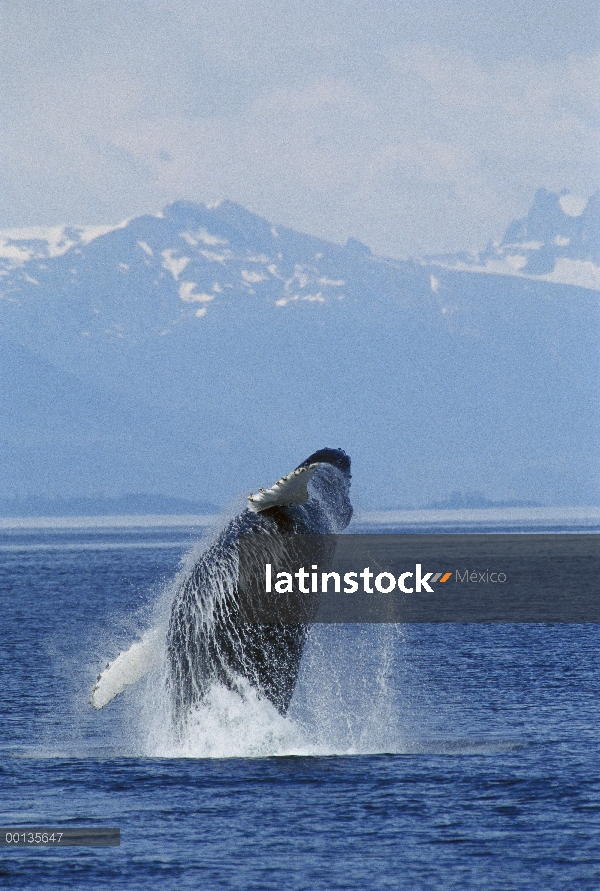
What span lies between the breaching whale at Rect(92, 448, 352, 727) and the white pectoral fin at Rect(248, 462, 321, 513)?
895mm

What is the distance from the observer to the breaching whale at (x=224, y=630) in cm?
1744

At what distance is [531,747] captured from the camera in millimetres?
20875

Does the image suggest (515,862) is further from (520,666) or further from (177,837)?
(520,666)

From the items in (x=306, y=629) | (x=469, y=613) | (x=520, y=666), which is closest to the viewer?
(x=306, y=629)

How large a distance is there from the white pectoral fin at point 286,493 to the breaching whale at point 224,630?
35.2 inches

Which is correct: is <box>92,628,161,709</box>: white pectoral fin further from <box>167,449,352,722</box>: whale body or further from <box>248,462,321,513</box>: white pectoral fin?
<box>248,462,321,513</box>: white pectoral fin

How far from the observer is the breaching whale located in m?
17.4

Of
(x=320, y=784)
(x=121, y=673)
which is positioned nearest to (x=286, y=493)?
(x=121, y=673)

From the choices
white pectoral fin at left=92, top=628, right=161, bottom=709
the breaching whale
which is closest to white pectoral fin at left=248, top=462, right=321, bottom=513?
the breaching whale

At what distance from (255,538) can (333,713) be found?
7.87 metres

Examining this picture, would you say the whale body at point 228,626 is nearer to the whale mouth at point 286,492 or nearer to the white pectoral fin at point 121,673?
the white pectoral fin at point 121,673

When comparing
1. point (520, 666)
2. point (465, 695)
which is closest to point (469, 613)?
point (520, 666)

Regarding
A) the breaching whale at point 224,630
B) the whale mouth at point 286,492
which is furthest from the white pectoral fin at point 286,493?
the breaching whale at point 224,630

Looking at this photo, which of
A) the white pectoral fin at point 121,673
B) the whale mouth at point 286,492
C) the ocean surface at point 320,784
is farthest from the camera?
the white pectoral fin at point 121,673
